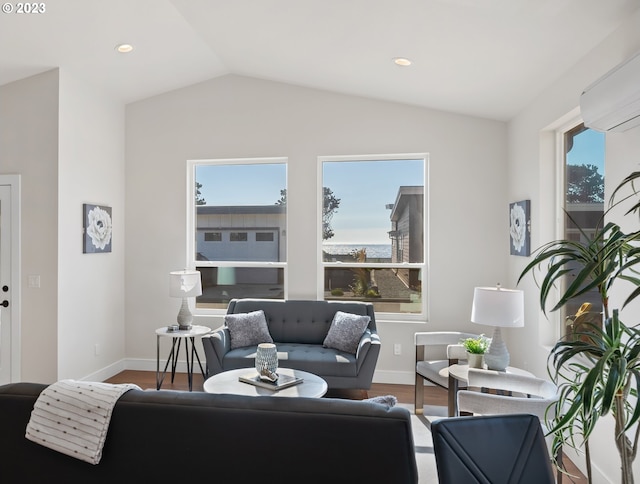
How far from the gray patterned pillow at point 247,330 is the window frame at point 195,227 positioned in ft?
2.17

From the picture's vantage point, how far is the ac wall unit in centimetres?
191

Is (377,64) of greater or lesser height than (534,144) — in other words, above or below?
above

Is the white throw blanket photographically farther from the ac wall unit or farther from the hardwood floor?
the ac wall unit

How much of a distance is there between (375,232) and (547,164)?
1806mm

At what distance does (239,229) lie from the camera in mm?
4832

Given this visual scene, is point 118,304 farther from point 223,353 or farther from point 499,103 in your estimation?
point 499,103

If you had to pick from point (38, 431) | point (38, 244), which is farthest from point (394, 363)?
point (38, 244)

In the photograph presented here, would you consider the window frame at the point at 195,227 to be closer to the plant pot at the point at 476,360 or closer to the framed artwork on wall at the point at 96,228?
the framed artwork on wall at the point at 96,228

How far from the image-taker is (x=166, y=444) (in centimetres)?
169

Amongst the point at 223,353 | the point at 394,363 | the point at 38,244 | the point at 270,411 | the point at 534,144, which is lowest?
the point at 394,363

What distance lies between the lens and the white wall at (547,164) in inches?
89.8

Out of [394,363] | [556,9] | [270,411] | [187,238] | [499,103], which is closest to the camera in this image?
[270,411]

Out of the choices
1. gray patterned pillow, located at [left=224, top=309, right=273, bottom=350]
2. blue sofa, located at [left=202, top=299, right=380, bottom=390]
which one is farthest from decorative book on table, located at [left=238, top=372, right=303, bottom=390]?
gray patterned pillow, located at [left=224, top=309, right=273, bottom=350]

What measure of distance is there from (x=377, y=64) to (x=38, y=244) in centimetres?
346
